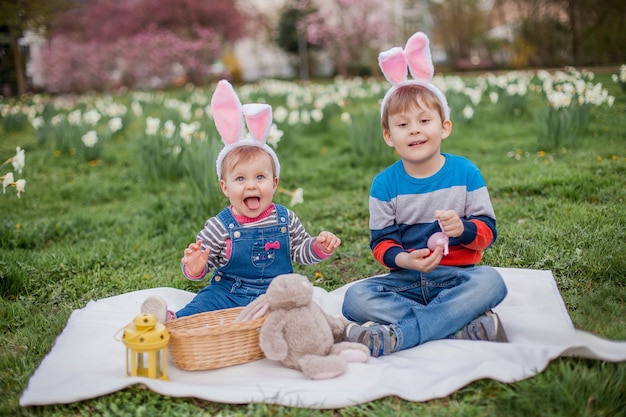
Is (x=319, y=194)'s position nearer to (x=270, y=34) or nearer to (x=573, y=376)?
(x=573, y=376)

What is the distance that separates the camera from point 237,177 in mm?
2502

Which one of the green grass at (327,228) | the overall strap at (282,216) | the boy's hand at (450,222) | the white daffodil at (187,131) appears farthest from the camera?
the white daffodil at (187,131)

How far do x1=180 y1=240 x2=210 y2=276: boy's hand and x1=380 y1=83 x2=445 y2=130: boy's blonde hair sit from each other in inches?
36.4

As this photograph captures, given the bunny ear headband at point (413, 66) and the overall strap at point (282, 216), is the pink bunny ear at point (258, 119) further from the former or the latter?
the bunny ear headband at point (413, 66)

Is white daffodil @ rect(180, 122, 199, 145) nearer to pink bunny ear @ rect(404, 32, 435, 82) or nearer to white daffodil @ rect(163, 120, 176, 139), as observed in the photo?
white daffodil @ rect(163, 120, 176, 139)

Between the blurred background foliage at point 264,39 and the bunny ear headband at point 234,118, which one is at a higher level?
the blurred background foliage at point 264,39

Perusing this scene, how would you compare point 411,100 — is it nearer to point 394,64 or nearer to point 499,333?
point 394,64

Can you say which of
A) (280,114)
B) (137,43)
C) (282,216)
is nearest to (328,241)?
(282,216)

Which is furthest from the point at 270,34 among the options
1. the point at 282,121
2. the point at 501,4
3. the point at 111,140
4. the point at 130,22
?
the point at 282,121

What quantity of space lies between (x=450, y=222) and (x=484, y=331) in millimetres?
423

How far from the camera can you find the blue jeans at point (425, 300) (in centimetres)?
228

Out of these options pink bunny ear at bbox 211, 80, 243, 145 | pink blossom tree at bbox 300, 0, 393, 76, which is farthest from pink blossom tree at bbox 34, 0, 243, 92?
pink bunny ear at bbox 211, 80, 243, 145

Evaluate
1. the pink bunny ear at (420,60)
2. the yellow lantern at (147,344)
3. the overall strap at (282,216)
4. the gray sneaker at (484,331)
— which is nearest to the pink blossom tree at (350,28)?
the pink bunny ear at (420,60)

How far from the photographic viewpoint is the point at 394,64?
247cm
